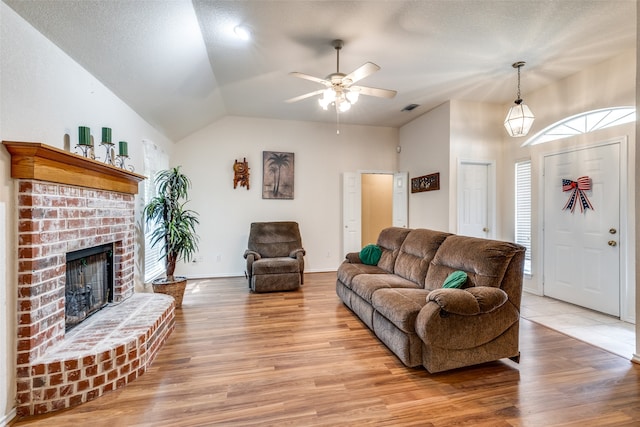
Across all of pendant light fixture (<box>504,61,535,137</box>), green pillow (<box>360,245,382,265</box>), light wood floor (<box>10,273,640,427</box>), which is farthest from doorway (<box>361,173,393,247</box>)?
light wood floor (<box>10,273,640,427</box>)

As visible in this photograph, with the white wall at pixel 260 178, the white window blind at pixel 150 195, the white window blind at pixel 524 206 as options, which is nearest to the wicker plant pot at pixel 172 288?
the white window blind at pixel 150 195

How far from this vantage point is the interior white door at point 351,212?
598 cm

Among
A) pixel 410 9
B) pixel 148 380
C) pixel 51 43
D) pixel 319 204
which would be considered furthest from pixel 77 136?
pixel 319 204

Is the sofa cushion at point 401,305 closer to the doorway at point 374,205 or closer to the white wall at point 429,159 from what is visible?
the white wall at point 429,159

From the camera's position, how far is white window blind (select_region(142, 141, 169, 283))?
13.0 feet

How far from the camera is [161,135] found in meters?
4.61

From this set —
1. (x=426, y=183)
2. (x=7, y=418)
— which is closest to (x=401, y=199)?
(x=426, y=183)

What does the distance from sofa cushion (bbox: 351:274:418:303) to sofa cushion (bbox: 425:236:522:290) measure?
282 mm

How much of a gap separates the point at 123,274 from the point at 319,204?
3627 millimetres

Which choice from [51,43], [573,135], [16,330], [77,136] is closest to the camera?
[16,330]

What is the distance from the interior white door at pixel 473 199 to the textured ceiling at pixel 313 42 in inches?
48.1

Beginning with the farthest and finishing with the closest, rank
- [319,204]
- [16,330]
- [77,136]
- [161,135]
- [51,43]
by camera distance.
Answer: [319,204] < [161,135] < [77,136] < [51,43] < [16,330]

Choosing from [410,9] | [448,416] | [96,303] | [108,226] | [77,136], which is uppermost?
[410,9]

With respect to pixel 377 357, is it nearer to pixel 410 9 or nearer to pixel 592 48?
pixel 410 9
